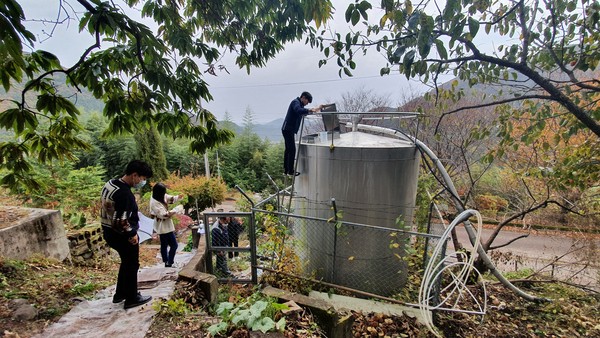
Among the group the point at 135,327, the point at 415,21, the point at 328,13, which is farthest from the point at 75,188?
the point at 415,21

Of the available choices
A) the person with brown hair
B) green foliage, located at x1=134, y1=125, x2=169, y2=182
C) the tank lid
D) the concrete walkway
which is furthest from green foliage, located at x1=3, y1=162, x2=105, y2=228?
the tank lid

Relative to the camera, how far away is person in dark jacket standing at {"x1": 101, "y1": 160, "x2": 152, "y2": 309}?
3.01m

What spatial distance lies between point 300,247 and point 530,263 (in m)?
10.6

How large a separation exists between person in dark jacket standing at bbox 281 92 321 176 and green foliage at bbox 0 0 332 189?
3.91 feet

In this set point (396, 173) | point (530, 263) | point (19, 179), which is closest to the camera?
point (19, 179)

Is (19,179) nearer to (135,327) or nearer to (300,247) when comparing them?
(135,327)

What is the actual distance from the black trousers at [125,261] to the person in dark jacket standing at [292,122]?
270cm

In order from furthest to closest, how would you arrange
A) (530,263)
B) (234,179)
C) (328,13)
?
(234,179)
(530,263)
(328,13)

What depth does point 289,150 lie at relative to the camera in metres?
5.32

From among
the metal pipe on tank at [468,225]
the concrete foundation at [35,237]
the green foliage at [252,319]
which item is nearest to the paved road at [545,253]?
the metal pipe on tank at [468,225]

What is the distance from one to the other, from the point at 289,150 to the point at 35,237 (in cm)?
433

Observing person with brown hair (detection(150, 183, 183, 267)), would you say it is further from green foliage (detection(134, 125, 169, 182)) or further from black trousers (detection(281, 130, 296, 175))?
green foliage (detection(134, 125, 169, 182))

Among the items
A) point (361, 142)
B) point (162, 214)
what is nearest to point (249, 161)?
point (162, 214)

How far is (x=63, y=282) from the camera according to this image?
3.81 m
